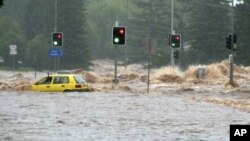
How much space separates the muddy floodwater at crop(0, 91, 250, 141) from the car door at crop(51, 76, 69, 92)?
233 inches

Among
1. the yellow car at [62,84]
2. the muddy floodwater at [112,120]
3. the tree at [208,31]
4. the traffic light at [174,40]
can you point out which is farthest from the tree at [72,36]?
the muddy floodwater at [112,120]

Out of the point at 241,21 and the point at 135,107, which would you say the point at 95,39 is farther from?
the point at 135,107

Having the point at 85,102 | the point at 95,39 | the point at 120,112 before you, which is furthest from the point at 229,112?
the point at 95,39

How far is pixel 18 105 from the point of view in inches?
961

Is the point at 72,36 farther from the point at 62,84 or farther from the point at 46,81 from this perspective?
the point at 62,84

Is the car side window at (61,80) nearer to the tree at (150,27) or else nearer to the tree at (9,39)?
the tree at (9,39)

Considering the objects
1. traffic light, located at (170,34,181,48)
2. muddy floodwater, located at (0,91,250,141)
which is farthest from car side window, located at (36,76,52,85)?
traffic light, located at (170,34,181,48)

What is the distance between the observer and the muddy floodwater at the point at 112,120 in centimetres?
1473

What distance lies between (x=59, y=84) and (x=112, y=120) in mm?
15563

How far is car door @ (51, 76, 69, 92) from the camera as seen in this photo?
110 feet

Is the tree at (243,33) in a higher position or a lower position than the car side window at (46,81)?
higher

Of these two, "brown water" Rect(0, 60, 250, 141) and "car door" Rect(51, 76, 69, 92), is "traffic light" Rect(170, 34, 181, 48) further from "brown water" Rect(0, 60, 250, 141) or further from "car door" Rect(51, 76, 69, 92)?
"brown water" Rect(0, 60, 250, 141)

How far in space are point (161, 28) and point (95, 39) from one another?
25338mm

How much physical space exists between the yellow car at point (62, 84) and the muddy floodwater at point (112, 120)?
5639mm
